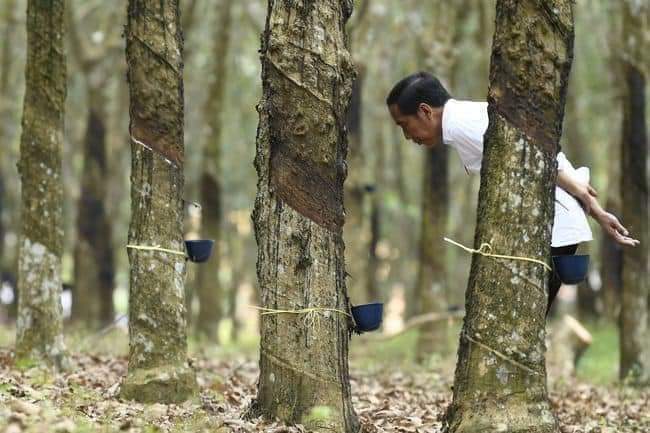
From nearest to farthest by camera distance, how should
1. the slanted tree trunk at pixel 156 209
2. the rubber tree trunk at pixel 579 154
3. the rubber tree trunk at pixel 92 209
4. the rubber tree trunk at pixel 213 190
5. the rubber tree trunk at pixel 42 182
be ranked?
the slanted tree trunk at pixel 156 209, the rubber tree trunk at pixel 42 182, the rubber tree trunk at pixel 213 190, the rubber tree trunk at pixel 92 209, the rubber tree trunk at pixel 579 154

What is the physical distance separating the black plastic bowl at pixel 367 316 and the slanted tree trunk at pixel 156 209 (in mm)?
1788

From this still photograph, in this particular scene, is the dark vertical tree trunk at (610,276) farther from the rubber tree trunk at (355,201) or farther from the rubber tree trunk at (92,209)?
the rubber tree trunk at (92,209)

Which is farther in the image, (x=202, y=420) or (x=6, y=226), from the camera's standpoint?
(x=6, y=226)

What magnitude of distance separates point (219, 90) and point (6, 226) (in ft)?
37.8

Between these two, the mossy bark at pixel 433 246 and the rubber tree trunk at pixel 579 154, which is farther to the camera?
the rubber tree trunk at pixel 579 154

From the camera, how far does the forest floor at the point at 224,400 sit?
239 inches

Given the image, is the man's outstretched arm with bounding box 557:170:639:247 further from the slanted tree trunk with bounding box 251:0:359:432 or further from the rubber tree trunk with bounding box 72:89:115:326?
the rubber tree trunk with bounding box 72:89:115:326

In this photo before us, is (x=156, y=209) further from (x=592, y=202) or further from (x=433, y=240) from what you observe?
(x=433, y=240)

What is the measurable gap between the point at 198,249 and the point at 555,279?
9.90ft

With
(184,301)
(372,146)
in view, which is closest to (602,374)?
(184,301)

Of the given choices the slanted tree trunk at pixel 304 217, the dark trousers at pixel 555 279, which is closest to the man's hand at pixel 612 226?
the dark trousers at pixel 555 279

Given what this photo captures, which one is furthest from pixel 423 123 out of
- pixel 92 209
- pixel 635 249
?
pixel 92 209

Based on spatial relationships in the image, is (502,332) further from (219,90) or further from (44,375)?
(219,90)

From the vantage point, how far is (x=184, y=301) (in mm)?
7672
